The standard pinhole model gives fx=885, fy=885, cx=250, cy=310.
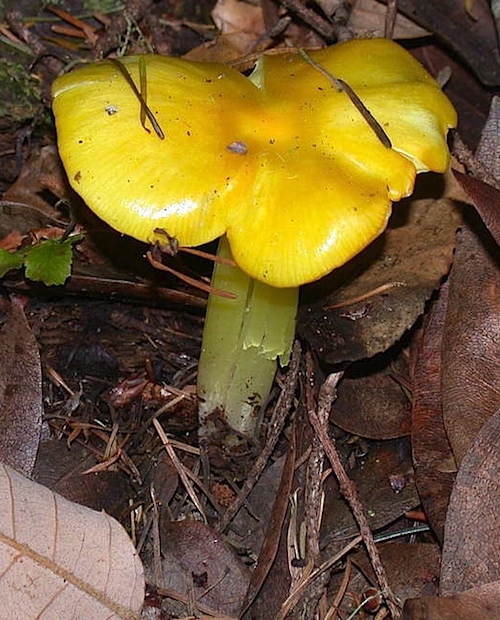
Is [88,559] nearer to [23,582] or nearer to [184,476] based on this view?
[23,582]

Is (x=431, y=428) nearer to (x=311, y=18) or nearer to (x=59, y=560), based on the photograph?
(x=59, y=560)

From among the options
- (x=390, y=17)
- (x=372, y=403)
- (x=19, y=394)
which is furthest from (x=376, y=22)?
(x=19, y=394)

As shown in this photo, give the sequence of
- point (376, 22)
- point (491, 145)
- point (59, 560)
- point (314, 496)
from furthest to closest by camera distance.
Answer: point (376, 22) → point (491, 145) → point (314, 496) → point (59, 560)

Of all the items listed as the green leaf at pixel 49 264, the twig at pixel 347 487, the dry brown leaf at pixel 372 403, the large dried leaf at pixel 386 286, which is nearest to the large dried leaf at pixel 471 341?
the large dried leaf at pixel 386 286

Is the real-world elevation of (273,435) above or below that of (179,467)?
above

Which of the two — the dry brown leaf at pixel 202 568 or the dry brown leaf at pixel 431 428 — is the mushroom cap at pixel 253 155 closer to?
the dry brown leaf at pixel 431 428

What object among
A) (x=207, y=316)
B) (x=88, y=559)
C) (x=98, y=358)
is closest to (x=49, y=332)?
(x=98, y=358)
